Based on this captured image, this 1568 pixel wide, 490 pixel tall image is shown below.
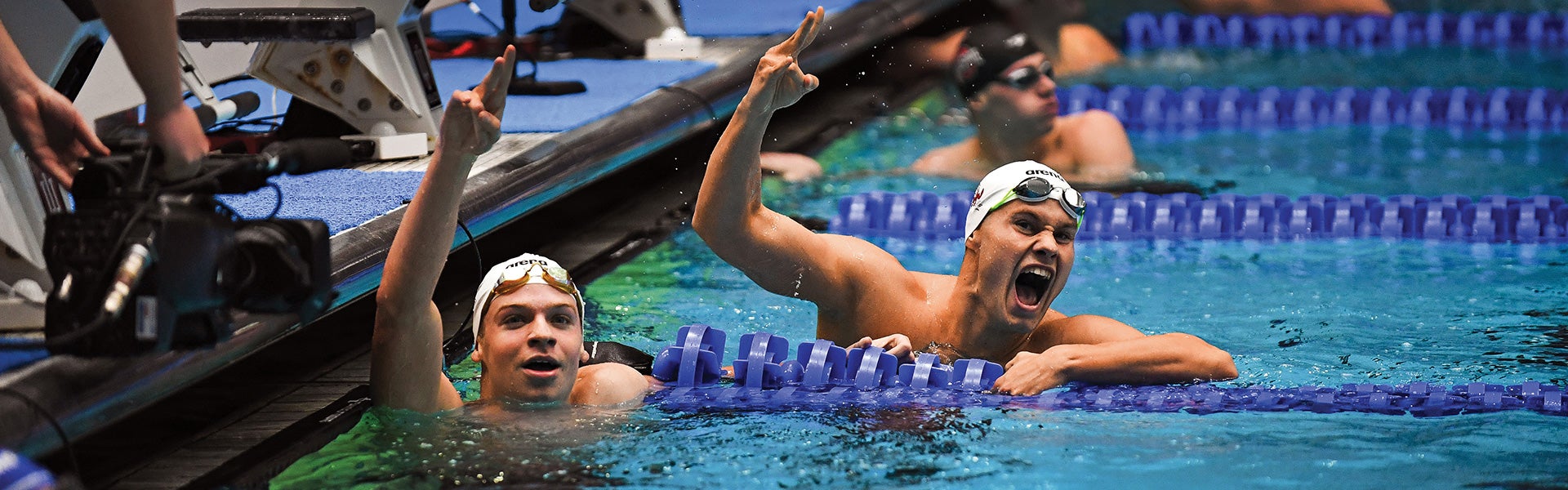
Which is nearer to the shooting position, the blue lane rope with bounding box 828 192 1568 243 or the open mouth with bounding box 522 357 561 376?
the open mouth with bounding box 522 357 561 376

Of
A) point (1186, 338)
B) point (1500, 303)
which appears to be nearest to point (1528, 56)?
point (1500, 303)

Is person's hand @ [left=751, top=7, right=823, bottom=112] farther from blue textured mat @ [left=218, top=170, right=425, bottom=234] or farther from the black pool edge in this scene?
blue textured mat @ [left=218, top=170, right=425, bottom=234]

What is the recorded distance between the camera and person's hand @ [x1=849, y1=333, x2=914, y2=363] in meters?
3.70

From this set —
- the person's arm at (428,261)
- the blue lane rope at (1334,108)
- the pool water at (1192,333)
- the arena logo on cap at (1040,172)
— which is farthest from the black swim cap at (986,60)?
the person's arm at (428,261)

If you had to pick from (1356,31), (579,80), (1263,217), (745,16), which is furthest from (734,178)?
(1356,31)

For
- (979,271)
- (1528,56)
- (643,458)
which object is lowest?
(643,458)

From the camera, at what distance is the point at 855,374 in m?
3.74

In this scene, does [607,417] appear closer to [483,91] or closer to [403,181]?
[483,91]

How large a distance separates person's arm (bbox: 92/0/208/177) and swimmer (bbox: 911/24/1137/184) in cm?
452

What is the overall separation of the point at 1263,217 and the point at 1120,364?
8.81 ft

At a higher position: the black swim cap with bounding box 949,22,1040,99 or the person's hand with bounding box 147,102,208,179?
the black swim cap with bounding box 949,22,1040,99

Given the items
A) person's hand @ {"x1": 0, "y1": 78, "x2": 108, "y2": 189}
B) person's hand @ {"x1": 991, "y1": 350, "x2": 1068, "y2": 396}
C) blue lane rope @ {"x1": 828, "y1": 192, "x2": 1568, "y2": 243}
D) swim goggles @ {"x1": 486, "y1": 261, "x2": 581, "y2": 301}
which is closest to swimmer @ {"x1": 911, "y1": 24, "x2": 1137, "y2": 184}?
blue lane rope @ {"x1": 828, "y1": 192, "x2": 1568, "y2": 243}

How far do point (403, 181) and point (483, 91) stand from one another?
224 cm

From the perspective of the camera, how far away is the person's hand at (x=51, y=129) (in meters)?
2.62
